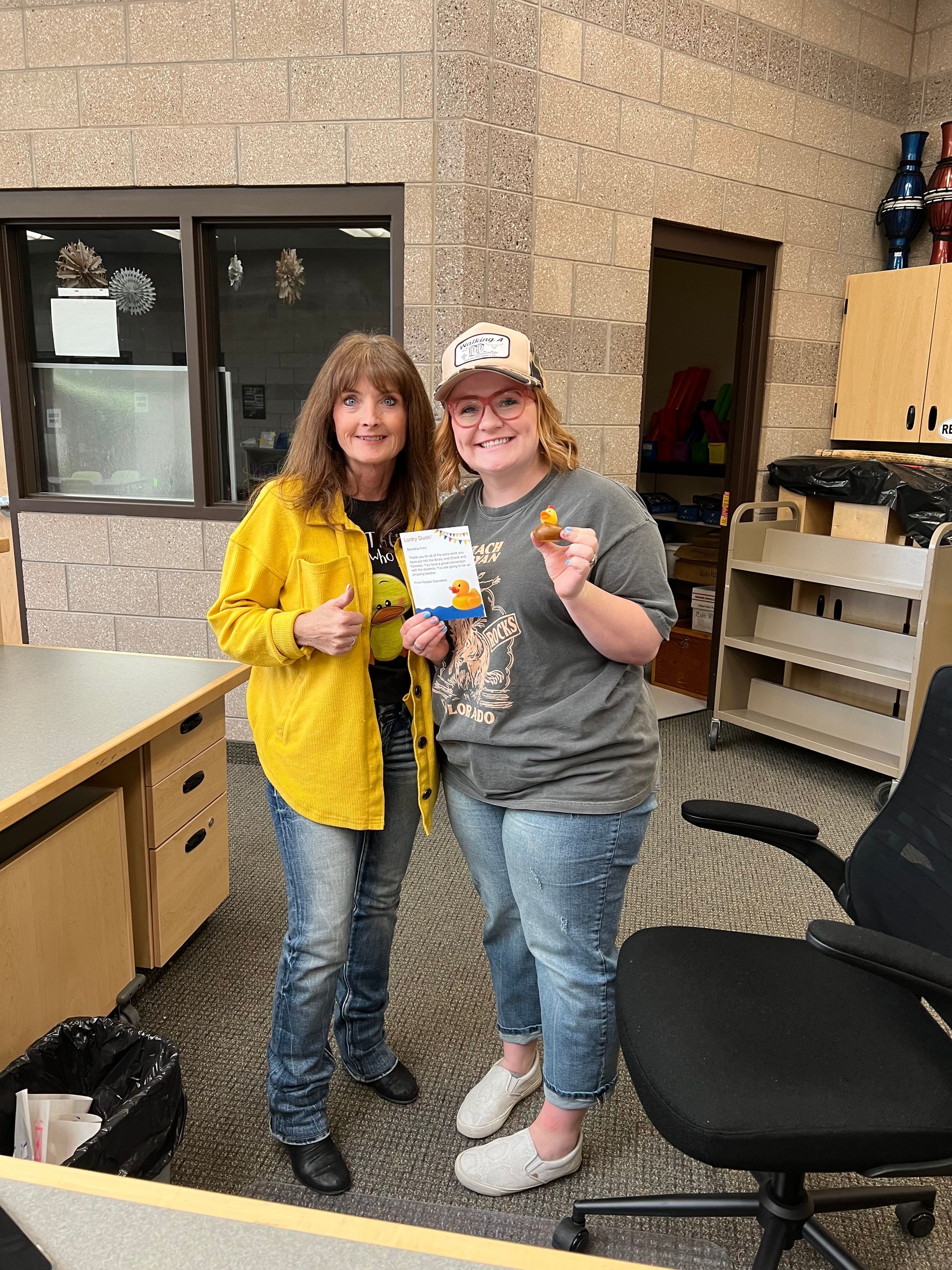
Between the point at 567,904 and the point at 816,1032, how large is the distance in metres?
0.40

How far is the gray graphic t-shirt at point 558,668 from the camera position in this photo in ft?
4.42

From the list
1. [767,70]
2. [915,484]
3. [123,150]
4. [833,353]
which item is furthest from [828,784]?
[123,150]

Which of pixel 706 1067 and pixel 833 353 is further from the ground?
pixel 833 353

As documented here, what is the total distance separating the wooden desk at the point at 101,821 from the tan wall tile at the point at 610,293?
2129 millimetres

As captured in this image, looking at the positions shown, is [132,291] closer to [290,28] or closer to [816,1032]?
[290,28]

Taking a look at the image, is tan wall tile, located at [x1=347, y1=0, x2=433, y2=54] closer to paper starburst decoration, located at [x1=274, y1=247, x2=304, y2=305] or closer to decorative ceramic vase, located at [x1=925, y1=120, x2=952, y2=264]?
paper starburst decoration, located at [x1=274, y1=247, x2=304, y2=305]

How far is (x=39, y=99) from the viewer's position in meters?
3.30

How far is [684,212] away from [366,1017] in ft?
11.0

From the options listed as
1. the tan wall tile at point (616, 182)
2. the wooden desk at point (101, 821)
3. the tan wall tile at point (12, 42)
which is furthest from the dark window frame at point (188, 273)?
the wooden desk at point (101, 821)

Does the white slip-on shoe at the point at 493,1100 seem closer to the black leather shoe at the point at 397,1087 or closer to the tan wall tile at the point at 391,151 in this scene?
the black leather shoe at the point at 397,1087

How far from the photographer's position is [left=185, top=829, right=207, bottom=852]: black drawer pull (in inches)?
88.7

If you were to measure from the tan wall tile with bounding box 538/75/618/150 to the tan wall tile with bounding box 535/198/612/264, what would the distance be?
24cm

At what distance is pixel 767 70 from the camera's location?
3789 mm

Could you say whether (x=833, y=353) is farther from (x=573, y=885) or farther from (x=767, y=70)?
(x=573, y=885)
